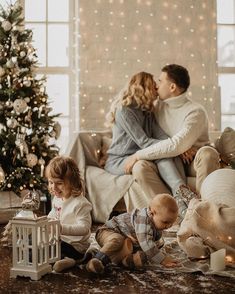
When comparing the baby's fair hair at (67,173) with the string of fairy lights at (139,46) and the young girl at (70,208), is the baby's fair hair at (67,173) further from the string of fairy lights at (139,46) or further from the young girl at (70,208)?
the string of fairy lights at (139,46)

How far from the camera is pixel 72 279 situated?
2.64m

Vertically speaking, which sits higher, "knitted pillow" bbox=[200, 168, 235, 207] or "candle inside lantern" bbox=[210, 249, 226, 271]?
"knitted pillow" bbox=[200, 168, 235, 207]

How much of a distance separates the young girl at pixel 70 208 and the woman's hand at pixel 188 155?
152cm

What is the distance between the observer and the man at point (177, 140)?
412cm

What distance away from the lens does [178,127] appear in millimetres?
4410

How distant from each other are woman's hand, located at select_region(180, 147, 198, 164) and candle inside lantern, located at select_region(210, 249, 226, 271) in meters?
1.63

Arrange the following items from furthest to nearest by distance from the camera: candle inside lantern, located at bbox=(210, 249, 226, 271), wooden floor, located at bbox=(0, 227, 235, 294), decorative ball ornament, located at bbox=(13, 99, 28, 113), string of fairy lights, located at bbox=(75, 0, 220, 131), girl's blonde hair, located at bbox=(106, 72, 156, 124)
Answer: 1. string of fairy lights, located at bbox=(75, 0, 220, 131)
2. decorative ball ornament, located at bbox=(13, 99, 28, 113)
3. girl's blonde hair, located at bbox=(106, 72, 156, 124)
4. candle inside lantern, located at bbox=(210, 249, 226, 271)
5. wooden floor, located at bbox=(0, 227, 235, 294)

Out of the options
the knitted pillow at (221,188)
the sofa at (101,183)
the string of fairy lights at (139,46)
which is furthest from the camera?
the string of fairy lights at (139,46)

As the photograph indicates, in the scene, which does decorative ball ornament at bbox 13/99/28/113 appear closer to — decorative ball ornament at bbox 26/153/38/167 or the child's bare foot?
decorative ball ornament at bbox 26/153/38/167

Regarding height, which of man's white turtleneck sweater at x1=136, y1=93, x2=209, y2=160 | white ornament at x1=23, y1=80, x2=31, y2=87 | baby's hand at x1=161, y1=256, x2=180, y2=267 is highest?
white ornament at x1=23, y1=80, x2=31, y2=87

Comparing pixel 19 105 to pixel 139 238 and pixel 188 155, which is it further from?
pixel 139 238

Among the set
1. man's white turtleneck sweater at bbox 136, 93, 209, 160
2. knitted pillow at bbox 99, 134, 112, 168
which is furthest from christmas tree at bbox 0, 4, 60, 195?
man's white turtleneck sweater at bbox 136, 93, 209, 160

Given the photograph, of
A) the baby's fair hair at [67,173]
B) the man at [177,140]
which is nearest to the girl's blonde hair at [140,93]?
the man at [177,140]

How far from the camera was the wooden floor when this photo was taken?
2.45 meters
